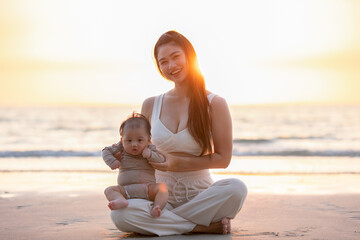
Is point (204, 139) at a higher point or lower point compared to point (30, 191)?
higher

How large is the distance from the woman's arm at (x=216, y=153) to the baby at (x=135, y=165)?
0.21m

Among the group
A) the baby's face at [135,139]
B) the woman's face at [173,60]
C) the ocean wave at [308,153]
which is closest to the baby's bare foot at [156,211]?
the baby's face at [135,139]

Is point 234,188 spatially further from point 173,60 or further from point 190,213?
point 173,60

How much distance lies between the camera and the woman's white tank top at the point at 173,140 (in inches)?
170

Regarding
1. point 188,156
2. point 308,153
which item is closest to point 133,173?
point 188,156

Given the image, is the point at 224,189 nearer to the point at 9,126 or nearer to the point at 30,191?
the point at 30,191

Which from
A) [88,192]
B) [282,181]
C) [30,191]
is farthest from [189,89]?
[282,181]

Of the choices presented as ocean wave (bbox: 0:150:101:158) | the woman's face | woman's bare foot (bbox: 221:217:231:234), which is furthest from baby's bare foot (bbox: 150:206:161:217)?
ocean wave (bbox: 0:150:101:158)

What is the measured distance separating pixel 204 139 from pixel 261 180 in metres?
4.89

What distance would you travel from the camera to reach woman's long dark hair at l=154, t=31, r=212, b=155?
4.30 metres

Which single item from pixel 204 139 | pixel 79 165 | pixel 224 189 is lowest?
pixel 79 165

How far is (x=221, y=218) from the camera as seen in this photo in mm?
4250

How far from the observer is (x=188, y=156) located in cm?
436

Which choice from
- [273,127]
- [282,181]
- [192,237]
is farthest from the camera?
[273,127]
